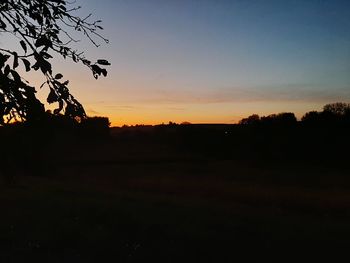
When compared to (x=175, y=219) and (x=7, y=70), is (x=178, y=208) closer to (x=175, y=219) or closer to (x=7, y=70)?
(x=175, y=219)

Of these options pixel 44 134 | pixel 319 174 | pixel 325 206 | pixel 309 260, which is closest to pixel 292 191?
pixel 325 206

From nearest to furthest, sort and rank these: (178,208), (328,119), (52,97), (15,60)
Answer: (15,60)
(52,97)
(178,208)
(328,119)

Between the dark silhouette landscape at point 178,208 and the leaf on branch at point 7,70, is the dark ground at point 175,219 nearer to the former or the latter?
the dark silhouette landscape at point 178,208

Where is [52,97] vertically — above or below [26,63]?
below

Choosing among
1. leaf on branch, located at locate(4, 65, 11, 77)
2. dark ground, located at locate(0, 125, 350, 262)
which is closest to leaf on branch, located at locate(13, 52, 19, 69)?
leaf on branch, located at locate(4, 65, 11, 77)

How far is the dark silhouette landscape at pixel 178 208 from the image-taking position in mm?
12977

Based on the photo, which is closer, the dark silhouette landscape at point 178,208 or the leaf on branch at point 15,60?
the leaf on branch at point 15,60

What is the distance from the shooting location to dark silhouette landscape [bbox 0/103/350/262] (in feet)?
42.6

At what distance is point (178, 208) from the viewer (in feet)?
80.3

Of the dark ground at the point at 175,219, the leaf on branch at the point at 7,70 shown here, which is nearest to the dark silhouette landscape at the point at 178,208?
the dark ground at the point at 175,219

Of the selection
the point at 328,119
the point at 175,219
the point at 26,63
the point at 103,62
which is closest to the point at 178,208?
the point at 175,219

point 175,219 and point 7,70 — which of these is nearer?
point 7,70

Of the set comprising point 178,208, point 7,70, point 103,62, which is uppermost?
point 103,62

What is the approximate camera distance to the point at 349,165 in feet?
248
